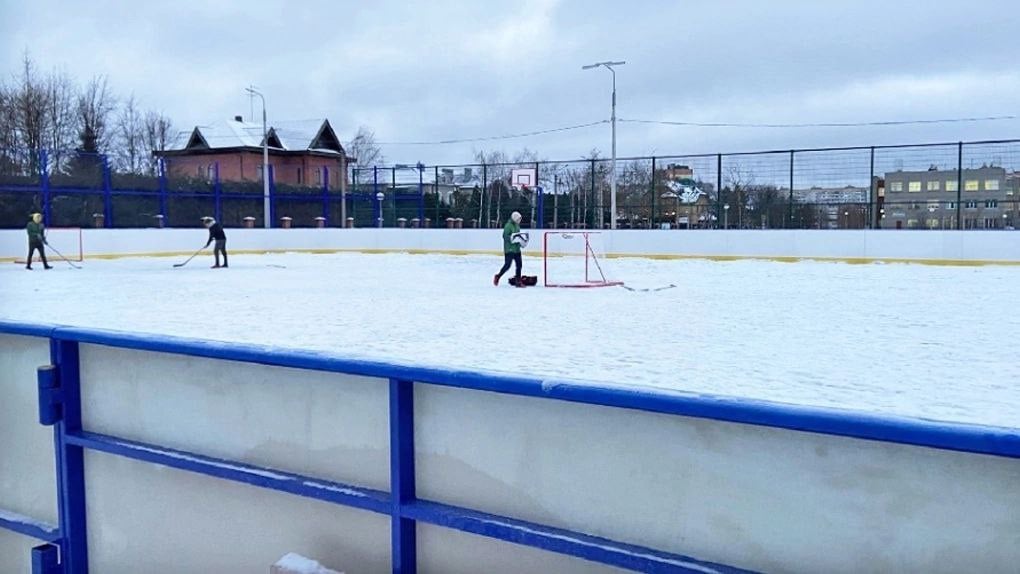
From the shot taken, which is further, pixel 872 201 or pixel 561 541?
pixel 872 201

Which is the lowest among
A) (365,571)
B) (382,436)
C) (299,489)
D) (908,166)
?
(365,571)

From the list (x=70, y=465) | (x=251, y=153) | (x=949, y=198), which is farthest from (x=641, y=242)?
(x=251, y=153)

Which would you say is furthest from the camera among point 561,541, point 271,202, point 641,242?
point 271,202

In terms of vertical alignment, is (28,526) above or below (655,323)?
below

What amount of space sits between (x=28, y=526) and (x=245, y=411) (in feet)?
4.17

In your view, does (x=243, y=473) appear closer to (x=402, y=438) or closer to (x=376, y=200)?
(x=402, y=438)

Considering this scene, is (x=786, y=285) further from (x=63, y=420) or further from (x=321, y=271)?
(x=63, y=420)

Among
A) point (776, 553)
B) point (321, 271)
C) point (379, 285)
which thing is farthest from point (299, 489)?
point (321, 271)

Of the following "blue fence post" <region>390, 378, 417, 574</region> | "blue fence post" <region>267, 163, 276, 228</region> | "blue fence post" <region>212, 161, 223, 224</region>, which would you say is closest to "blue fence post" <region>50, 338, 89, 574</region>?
"blue fence post" <region>390, 378, 417, 574</region>

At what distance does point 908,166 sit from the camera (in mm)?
19406

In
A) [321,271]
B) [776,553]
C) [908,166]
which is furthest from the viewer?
[908,166]

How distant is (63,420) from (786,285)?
38.2 feet

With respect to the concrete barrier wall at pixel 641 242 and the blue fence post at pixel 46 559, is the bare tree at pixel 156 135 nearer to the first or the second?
the concrete barrier wall at pixel 641 242

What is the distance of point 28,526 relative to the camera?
3.30 metres
